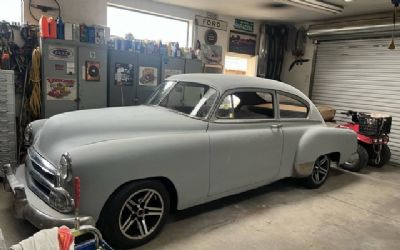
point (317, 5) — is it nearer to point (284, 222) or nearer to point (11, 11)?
point (284, 222)

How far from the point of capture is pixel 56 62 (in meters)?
4.51

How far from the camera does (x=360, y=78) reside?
6.89 m

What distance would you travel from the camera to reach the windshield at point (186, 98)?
3195 millimetres

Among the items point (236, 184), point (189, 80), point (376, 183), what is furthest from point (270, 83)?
point (376, 183)

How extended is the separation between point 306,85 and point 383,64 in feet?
6.13

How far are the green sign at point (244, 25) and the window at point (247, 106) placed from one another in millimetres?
4397

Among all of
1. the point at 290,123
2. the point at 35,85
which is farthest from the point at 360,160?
the point at 35,85

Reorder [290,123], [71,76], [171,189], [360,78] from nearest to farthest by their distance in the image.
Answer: [171,189], [290,123], [71,76], [360,78]

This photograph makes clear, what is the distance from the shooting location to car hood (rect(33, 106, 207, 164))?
257cm

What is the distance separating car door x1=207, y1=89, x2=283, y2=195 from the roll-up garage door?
13.4 feet

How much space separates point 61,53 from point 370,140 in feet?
17.7

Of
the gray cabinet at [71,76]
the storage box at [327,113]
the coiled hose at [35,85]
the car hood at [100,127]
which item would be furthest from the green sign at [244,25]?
the car hood at [100,127]

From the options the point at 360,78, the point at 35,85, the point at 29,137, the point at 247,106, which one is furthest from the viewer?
the point at 360,78

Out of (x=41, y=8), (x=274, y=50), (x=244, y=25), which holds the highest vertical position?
(x=244, y=25)
